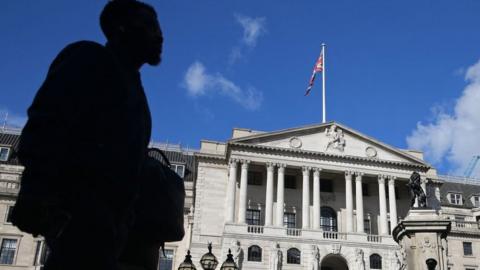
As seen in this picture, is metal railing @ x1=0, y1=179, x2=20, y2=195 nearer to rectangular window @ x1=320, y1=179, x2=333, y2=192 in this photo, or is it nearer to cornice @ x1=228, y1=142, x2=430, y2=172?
cornice @ x1=228, y1=142, x2=430, y2=172

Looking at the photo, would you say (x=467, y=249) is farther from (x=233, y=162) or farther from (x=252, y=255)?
(x=233, y=162)

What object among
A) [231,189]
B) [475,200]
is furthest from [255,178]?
[475,200]

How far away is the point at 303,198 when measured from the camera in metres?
50.1

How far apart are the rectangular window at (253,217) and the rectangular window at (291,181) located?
15.7 ft

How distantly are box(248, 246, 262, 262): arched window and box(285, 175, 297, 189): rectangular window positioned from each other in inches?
371

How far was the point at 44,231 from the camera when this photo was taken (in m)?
2.50

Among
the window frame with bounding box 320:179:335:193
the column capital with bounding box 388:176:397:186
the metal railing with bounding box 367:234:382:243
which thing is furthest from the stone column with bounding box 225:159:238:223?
the column capital with bounding box 388:176:397:186

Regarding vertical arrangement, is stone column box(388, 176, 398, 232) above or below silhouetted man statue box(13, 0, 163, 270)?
above

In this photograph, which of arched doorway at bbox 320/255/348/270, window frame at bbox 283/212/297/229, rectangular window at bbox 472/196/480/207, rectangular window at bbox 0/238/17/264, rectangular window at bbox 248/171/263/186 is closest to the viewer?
arched doorway at bbox 320/255/348/270

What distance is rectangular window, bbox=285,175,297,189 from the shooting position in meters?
53.8

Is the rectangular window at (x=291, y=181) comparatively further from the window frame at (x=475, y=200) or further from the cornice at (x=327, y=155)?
the window frame at (x=475, y=200)

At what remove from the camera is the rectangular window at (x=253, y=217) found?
50250mm

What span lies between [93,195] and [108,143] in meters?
0.28

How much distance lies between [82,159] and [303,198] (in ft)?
159
